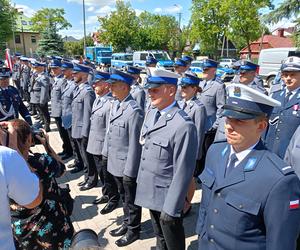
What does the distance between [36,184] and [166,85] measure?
5.02 feet

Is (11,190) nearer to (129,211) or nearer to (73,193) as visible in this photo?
(129,211)

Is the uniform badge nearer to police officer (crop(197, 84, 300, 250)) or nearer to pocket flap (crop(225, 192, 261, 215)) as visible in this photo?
police officer (crop(197, 84, 300, 250))

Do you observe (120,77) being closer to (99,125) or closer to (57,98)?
(99,125)

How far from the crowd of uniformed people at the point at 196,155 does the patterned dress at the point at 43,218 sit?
843mm

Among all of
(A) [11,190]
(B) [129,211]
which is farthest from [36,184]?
(B) [129,211]

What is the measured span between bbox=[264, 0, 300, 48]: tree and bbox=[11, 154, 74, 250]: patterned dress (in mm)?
10397

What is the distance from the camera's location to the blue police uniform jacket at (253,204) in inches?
59.5

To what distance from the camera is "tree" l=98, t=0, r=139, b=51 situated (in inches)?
1613

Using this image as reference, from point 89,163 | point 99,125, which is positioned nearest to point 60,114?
point 89,163

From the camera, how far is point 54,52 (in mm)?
31844

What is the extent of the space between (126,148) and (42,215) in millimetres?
1497

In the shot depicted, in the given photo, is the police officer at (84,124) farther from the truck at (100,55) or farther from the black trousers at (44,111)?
the truck at (100,55)

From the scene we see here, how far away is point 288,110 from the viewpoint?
12.1 feet

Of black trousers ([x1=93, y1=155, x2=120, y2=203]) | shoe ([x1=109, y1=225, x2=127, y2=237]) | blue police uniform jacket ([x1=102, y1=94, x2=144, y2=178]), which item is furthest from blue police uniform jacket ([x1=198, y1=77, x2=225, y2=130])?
shoe ([x1=109, y1=225, x2=127, y2=237])
